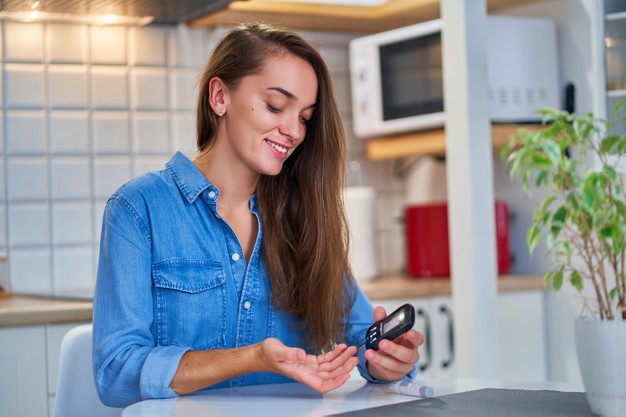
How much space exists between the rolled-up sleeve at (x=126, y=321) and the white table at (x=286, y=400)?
7 centimetres

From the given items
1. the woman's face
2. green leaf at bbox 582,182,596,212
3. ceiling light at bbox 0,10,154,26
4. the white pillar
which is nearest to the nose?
the woman's face

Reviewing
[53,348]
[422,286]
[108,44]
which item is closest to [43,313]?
[53,348]

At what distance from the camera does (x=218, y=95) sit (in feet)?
6.07

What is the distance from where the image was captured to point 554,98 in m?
3.27

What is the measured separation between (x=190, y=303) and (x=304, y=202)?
34 centimetres

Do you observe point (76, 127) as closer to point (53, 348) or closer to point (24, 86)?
point (24, 86)

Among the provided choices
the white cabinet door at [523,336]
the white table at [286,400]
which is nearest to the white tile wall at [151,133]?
the white cabinet door at [523,336]

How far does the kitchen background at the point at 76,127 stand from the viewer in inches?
119

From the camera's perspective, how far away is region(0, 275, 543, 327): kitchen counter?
2.41 m

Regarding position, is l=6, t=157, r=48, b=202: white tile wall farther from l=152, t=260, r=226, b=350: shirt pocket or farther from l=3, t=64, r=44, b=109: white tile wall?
l=152, t=260, r=226, b=350: shirt pocket

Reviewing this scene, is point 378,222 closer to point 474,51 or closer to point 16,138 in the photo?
point 474,51

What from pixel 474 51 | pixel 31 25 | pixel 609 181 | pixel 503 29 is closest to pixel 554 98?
pixel 503 29

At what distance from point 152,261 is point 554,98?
2.00 metres

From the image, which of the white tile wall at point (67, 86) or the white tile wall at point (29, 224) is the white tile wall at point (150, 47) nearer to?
the white tile wall at point (67, 86)
